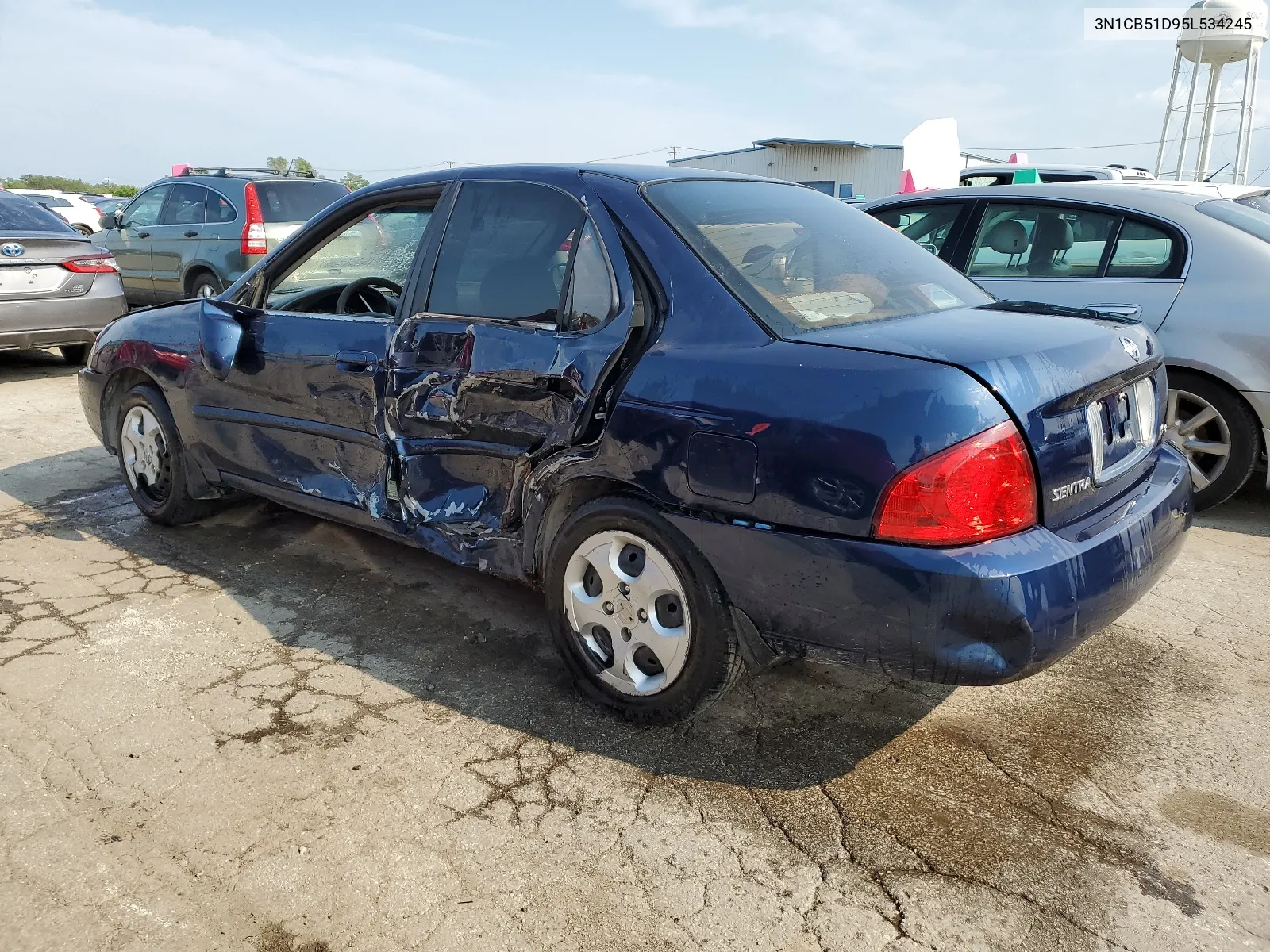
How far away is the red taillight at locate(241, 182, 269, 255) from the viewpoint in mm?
9539

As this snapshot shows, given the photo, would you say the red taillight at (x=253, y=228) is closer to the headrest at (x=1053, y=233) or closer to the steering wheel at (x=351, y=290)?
the steering wheel at (x=351, y=290)

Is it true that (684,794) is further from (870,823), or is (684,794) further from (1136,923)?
(1136,923)

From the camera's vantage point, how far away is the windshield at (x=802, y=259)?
2650 mm

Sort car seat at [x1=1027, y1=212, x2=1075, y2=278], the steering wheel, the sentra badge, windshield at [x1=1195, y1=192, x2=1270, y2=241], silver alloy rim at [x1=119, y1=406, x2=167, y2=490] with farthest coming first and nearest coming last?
car seat at [x1=1027, y1=212, x2=1075, y2=278], windshield at [x1=1195, y1=192, x2=1270, y2=241], silver alloy rim at [x1=119, y1=406, x2=167, y2=490], the steering wheel, the sentra badge

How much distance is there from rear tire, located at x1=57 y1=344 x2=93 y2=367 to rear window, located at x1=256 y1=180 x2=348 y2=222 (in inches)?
86.7

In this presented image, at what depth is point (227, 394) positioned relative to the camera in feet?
13.2

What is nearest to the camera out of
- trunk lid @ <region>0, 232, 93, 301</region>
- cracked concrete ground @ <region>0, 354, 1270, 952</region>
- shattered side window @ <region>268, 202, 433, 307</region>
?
cracked concrete ground @ <region>0, 354, 1270, 952</region>

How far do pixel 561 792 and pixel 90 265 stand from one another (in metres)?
7.77

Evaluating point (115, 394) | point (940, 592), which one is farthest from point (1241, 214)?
point (115, 394)

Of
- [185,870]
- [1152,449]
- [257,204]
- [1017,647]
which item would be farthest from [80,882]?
[257,204]

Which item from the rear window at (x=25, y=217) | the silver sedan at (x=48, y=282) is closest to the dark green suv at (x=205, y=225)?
the silver sedan at (x=48, y=282)

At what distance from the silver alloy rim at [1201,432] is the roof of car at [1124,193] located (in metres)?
0.96

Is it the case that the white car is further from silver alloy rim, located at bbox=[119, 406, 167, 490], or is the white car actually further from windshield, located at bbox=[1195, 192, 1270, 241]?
windshield, located at bbox=[1195, 192, 1270, 241]

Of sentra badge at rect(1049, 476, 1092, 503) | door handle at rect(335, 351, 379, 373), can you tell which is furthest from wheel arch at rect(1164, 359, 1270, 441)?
door handle at rect(335, 351, 379, 373)
